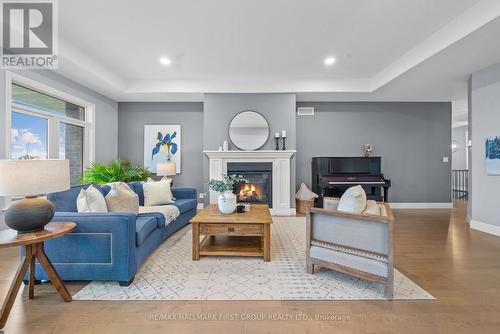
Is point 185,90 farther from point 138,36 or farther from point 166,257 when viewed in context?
point 166,257

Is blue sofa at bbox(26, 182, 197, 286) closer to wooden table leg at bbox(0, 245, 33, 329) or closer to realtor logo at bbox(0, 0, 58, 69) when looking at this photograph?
wooden table leg at bbox(0, 245, 33, 329)

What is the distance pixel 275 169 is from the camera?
189 inches

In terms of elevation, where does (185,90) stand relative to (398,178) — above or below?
above

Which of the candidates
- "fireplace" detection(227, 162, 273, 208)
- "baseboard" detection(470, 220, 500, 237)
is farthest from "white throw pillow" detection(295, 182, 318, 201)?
"baseboard" detection(470, 220, 500, 237)

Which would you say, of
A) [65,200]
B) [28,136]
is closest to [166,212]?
[65,200]

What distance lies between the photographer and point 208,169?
195 inches

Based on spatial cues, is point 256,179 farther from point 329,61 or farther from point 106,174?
point 106,174

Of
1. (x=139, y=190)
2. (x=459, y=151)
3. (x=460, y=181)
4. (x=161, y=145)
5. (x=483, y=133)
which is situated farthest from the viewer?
(x=459, y=151)

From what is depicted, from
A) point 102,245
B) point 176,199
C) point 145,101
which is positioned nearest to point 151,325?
point 102,245

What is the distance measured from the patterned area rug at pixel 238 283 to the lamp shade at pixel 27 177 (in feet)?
3.12

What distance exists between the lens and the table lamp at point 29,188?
1.64 meters

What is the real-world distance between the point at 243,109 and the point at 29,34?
3.41 metres

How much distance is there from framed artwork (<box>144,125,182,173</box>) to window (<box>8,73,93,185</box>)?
3.79 feet

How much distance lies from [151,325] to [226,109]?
13.4 feet
